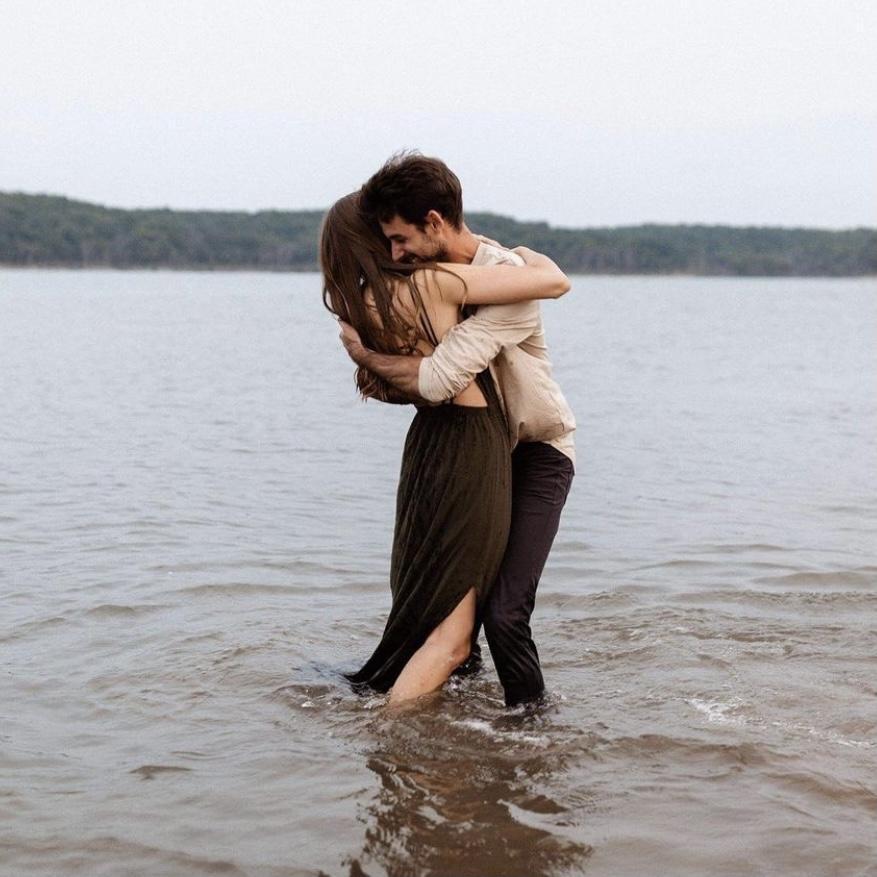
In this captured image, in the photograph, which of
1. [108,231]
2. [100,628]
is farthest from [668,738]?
[108,231]

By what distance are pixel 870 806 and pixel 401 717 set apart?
5.55 feet

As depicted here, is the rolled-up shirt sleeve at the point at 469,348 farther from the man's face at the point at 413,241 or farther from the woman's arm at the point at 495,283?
the man's face at the point at 413,241

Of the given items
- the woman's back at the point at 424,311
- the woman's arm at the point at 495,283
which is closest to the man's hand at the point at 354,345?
the woman's back at the point at 424,311

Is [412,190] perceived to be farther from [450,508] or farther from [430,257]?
[450,508]

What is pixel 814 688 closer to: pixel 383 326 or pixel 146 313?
pixel 383 326

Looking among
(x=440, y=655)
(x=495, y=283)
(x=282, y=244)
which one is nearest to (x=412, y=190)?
(x=495, y=283)

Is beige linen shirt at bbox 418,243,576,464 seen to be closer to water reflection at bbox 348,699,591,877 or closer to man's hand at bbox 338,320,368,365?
man's hand at bbox 338,320,368,365

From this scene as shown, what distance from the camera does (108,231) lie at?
121 meters

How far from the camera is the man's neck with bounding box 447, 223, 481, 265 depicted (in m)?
4.62

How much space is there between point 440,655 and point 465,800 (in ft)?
2.17

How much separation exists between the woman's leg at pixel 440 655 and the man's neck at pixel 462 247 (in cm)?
122

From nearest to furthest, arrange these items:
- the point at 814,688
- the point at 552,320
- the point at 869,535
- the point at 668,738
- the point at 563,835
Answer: the point at 563,835, the point at 668,738, the point at 814,688, the point at 869,535, the point at 552,320

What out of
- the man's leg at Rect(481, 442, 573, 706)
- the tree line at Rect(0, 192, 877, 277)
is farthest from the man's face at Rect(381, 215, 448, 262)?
the tree line at Rect(0, 192, 877, 277)

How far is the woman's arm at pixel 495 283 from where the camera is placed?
448 centimetres
